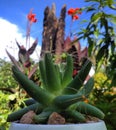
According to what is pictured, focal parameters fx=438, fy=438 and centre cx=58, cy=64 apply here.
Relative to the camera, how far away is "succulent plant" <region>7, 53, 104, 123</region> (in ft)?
4.44

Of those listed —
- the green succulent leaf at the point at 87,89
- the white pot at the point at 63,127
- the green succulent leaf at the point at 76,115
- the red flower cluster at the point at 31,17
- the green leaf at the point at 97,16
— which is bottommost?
the white pot at the point at 63,127

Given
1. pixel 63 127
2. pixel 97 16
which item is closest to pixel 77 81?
pixel 63 127

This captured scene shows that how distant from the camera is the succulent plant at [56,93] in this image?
4.44ft

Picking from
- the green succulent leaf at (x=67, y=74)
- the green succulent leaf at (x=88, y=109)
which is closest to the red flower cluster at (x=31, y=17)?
the green succulent leaf at (x=67, y=74)

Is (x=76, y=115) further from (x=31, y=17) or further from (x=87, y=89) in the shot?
(x=31, y=17)

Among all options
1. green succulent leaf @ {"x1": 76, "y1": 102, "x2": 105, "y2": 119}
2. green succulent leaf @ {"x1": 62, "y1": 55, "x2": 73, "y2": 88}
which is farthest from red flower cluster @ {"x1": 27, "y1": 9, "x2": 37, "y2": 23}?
green succulent leaf @ {"x1": 76, "y1": 102, "x2": 105, "y2": 119}

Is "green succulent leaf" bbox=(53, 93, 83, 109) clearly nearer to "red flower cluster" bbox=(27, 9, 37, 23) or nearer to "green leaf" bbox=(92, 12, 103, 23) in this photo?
"green leaf" bbox=(92, 12, 103, 23)

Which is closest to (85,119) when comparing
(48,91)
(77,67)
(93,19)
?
(48,91)

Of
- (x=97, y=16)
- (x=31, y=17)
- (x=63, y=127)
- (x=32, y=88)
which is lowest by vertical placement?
(x=63, y=127)

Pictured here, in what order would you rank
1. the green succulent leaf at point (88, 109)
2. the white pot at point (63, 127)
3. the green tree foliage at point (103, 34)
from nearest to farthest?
the white pot at point (63, 127) < the green succulent leaf at point (88, 109) < the green tree foliage at point (103, 34)

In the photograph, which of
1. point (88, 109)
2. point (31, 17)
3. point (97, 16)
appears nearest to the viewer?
point (88, 109)

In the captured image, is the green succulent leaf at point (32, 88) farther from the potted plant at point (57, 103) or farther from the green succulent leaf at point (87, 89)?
the green succulent leaf at point (87, 89)

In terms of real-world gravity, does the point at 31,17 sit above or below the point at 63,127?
above

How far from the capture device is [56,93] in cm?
142
